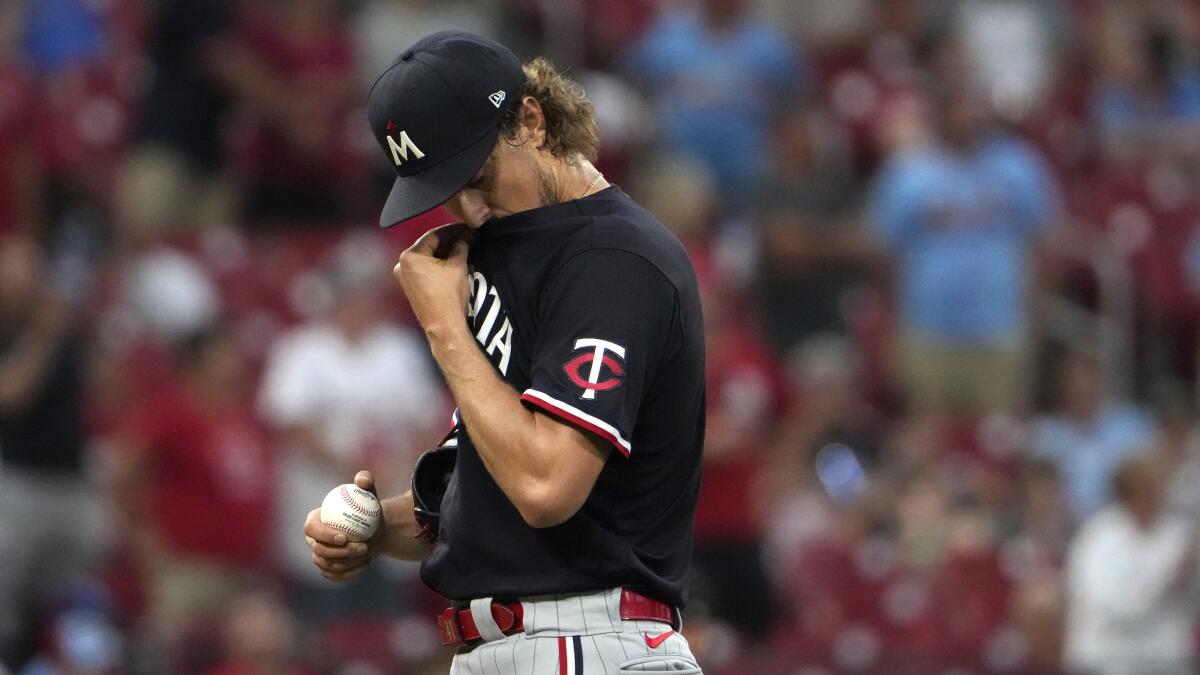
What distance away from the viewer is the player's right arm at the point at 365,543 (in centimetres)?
402

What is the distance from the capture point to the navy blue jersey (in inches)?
143

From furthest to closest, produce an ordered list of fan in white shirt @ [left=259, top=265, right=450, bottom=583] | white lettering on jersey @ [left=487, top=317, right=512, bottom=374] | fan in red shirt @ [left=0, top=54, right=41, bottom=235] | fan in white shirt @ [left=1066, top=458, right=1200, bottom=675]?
fan in red shirt @ [left=0, top=54, right=41, bottom=235], fan in white shirt @ [left=259, top=265, right=450, bottom=583], fan in white shirt @ [left=1066, top=458, right=1200, bottom=675], white lettering on jersey @ [left=487, top=317, right=512, bottom=374]

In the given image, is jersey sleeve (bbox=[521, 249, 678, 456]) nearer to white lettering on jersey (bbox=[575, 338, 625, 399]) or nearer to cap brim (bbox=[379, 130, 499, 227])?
white lettering on jersey (bbox=[575, 338, 625, 399])

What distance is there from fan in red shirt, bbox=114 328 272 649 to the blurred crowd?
0.02 meters

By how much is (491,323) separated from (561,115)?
1.48ft

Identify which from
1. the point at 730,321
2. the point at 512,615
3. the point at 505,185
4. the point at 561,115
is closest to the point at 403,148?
the point at 505,185

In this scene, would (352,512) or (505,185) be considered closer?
(505,185)

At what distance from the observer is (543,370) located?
142 inches

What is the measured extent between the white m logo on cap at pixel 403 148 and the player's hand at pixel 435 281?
0.56ft

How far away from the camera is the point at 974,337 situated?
11.0 meters

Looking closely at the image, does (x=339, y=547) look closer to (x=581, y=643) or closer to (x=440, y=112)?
(x=581, y=643)

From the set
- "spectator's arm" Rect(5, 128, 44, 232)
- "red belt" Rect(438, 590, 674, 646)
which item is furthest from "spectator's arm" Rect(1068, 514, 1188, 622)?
"spectator's arm" Rect(5, 128, 44, 232)

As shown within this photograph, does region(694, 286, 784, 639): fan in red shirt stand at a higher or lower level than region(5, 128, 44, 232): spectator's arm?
lower

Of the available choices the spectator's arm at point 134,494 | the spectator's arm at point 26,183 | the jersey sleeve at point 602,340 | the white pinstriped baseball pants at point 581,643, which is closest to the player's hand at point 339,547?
the white pinstriped baseball pants at point 581,643
